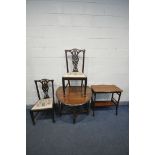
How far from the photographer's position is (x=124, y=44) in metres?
3.31

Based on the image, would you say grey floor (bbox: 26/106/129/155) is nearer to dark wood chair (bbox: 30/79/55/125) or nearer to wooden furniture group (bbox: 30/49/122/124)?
wooden furniture group (bbox: 30/49/122/124)

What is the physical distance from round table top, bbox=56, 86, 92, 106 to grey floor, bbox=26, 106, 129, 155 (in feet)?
1.49

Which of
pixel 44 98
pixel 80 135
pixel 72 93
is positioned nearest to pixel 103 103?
pixel 72 93

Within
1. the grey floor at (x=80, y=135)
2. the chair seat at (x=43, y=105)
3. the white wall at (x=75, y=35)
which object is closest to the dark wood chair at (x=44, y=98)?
the chair seat at (x=43, y=105)

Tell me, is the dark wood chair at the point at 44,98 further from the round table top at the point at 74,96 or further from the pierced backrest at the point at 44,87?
the round table top at the point at 74,96

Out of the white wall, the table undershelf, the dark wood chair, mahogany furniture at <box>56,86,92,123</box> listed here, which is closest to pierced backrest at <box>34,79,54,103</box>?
the dark wood chair

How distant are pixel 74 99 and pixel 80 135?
0.60m

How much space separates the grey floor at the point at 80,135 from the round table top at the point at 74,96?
45cm

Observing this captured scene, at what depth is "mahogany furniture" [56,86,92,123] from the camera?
2.47 meters
